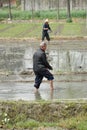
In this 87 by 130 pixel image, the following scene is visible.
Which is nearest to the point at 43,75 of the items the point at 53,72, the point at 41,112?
the point at 41,112

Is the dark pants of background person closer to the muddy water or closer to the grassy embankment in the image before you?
the muddy water

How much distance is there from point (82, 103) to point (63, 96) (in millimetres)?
2843

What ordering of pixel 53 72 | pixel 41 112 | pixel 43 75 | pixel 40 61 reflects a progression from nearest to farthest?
1. pixel 41 112
2. pixel 40 61
3. pixel 43 75
4. pixel 53 72

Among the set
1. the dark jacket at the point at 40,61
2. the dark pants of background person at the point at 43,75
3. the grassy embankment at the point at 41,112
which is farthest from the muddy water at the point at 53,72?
the grassy embankment at the point at 41,112

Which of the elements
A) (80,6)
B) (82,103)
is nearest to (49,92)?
(82,103)

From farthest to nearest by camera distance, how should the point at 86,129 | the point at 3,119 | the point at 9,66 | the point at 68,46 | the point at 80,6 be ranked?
the point at 80,6 < the point at 68,46 < the point at 9,66 < the point at 3,119 < the point at 86,129

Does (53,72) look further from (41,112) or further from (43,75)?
(41,112)

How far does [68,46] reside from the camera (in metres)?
32.0

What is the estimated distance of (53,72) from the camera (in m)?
20.8

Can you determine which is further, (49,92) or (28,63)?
(28,63)

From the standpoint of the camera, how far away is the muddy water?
53.3 ft

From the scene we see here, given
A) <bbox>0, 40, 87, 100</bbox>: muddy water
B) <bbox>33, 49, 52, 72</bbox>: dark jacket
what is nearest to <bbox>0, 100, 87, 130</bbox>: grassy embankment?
<bbox>0, 40, 87, 100</bbox>: muddy water

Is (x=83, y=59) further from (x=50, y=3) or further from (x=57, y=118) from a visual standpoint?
(x=50, y=3)

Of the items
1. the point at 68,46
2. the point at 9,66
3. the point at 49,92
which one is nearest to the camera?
the point at 49,92
